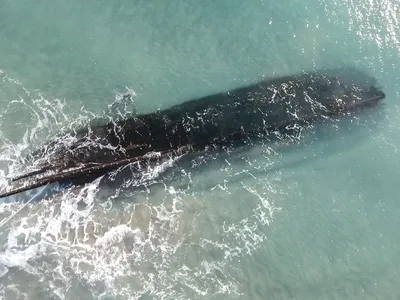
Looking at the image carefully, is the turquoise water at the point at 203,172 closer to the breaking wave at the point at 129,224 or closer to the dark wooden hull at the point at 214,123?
the breaking wave at the point at 129,224

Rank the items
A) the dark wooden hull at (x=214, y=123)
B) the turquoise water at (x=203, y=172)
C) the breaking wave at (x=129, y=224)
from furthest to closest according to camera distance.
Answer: the dark wooden hull at (x=214, y=123) → the turquoise water at (x=203, y=172) → the breaking wave at (x=129, y=224)

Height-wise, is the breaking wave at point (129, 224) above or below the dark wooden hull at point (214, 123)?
below

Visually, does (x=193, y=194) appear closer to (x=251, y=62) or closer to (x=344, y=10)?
(x=251, y=62)

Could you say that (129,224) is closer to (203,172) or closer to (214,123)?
(203,172)

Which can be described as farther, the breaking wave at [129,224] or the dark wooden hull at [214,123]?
the dark wooden hull at [214,123]

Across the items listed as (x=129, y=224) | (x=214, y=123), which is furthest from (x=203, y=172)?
(x=129, y=224)

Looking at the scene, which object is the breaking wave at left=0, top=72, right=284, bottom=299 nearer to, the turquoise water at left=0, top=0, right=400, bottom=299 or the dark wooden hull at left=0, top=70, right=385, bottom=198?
the turquoise water at left=0, top=0, right=400, bottom=299

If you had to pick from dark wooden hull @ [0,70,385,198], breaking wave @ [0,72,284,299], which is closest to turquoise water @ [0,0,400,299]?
breaking wave @ [0,72,284,299]

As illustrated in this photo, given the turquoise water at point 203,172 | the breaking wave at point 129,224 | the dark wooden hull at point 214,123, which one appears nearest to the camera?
the breaking wave at point 129,224

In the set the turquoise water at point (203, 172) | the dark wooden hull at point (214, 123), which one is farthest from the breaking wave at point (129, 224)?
the dark wooden hull at point (214, 123)
